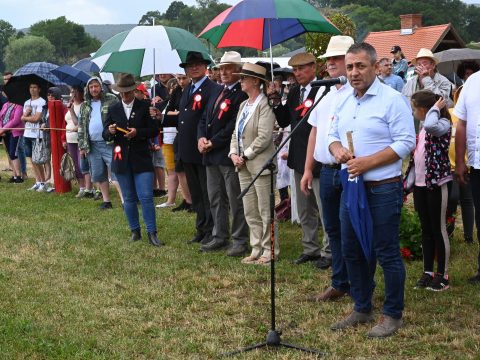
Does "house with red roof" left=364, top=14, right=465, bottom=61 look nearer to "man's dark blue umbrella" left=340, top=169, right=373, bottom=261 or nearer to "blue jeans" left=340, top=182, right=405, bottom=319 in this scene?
"blue jeans" left=340, top=182, right=405, bottom=319

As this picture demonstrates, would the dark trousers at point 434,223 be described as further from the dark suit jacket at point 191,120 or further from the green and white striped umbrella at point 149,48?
the green and white striped umbrella at point 149,48

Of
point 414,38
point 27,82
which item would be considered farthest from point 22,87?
point 414,38

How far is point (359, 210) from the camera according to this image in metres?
5.34

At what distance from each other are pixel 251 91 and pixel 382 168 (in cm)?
→ 284

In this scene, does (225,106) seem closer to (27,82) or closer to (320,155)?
(320,155)

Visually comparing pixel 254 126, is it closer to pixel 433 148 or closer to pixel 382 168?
pixel 433 148

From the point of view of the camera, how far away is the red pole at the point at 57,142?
13492 millimetres

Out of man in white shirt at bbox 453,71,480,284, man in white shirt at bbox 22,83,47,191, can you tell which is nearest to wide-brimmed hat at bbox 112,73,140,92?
man in white shirt at bbox 453,71,480,284

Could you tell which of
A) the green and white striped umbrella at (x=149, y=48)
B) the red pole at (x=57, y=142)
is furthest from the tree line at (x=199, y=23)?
the green and white striped umbrella at (x=149, y=48)

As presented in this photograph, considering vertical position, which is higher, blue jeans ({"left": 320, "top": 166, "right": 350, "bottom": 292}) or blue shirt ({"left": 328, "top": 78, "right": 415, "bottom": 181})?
blue shirt ({"left": 328, "top": 78, "right": 415, "bottom": 181})

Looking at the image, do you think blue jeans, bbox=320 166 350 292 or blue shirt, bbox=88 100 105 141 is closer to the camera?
blue jeans, bbox=320 166 350 292

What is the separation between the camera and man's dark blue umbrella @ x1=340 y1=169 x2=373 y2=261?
17.4ft

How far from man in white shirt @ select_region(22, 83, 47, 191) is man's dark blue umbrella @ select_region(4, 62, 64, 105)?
17 centimetres

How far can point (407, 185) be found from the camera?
6.85 meters
